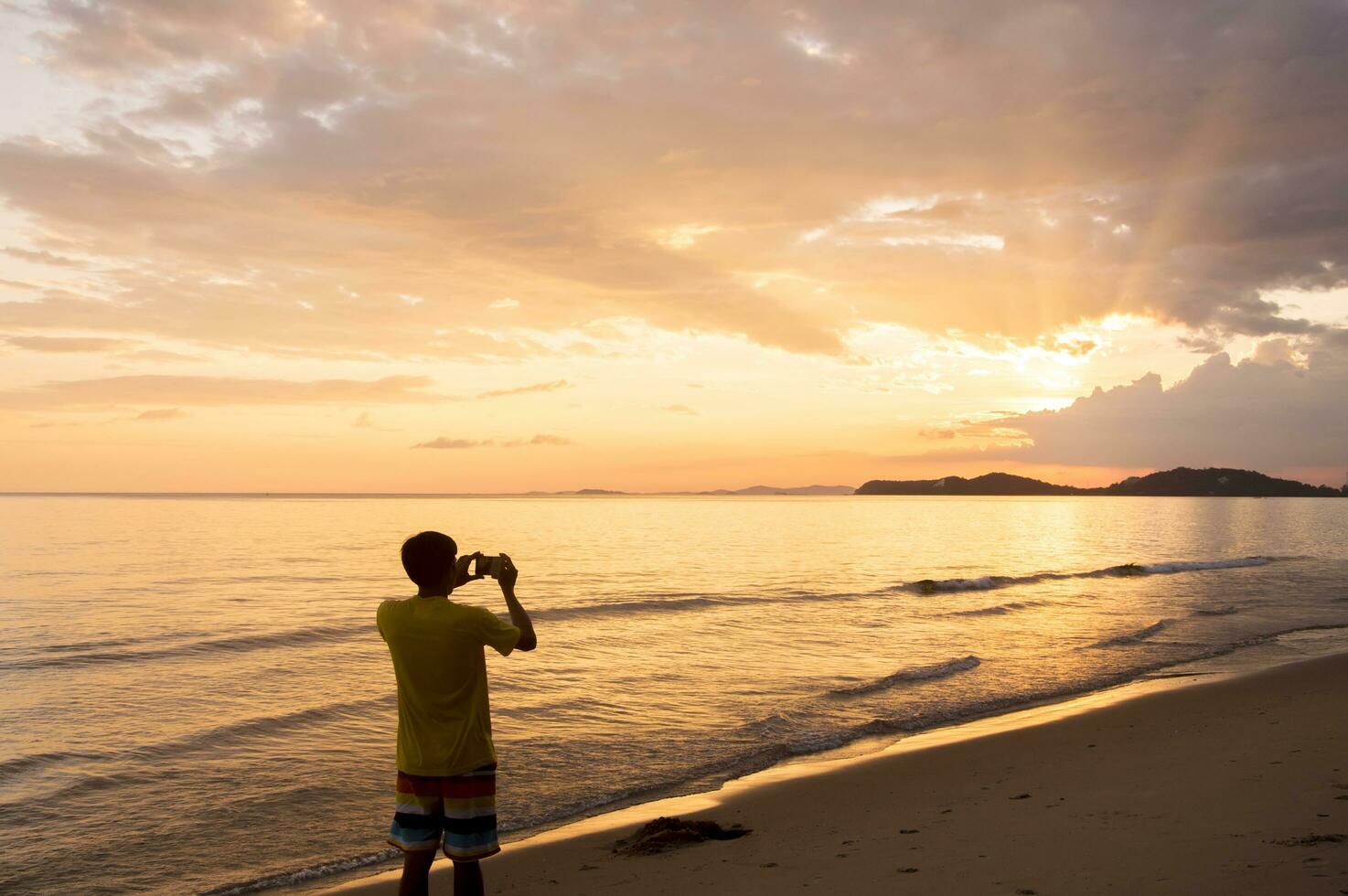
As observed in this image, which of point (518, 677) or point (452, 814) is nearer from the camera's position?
point (452, 814)

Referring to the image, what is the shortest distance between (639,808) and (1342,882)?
19.7ft

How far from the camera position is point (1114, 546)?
6125 cm

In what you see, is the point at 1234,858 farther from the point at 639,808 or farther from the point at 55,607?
the point at 55,607

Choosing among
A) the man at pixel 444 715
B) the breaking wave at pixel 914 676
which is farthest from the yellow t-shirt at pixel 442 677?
the breaking wave at pixel 914 676

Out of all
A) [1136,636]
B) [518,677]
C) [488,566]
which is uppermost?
[488,566]

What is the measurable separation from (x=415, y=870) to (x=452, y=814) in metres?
0.40

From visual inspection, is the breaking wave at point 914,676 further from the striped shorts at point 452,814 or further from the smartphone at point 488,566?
the smartphone at point 488,566

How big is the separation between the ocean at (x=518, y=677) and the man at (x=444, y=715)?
3907 mm

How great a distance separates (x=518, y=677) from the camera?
16188 millimetres

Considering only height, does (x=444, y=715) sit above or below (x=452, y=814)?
above

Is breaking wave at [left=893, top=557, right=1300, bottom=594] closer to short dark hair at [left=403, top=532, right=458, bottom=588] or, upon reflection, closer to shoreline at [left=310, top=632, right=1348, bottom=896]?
shoreline at [left=310, top=632, right=1348, bottom=896]

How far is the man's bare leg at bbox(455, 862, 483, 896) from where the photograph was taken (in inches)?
175

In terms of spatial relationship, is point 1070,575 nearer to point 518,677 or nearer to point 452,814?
point 518,677

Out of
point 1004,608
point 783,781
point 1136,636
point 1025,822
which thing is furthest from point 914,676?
point 1004,608
